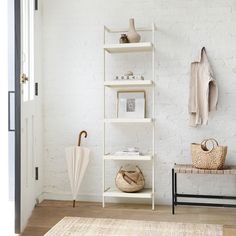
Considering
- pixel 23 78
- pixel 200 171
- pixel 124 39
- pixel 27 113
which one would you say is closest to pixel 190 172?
pixel 200 171

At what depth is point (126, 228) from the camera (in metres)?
3.50

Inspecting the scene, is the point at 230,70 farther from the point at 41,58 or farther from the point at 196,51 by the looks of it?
the point at 41,58

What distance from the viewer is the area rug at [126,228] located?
11.0 feet

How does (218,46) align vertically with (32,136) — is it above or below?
above

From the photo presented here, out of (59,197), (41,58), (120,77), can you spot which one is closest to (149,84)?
(120,77)

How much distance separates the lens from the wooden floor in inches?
145

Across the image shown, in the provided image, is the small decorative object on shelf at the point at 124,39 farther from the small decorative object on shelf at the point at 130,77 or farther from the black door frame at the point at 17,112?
the black door frame at the point at 17,112

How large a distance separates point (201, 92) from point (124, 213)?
1.44 m

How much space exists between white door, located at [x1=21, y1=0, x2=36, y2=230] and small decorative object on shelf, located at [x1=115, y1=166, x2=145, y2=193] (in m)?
0.88

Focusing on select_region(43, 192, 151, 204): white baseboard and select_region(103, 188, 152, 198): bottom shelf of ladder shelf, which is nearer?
select_region(103, 188, 152, 198): bottom shelf of ladder shelf

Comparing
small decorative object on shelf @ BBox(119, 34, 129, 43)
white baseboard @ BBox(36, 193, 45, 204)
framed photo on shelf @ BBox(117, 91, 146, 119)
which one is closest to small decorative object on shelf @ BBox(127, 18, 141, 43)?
small decorative object on shelf @ BBox(119, 34, 129, 43)

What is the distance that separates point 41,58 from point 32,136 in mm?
927

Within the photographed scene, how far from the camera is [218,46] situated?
4.23 metres

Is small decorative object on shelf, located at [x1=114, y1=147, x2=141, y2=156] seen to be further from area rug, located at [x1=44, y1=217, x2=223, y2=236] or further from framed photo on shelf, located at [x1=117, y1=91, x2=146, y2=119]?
area rug, located at [x1=44, y1=217, x2=223, y2=236]
